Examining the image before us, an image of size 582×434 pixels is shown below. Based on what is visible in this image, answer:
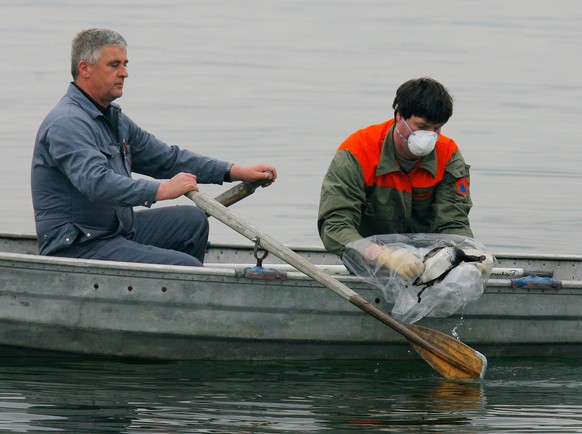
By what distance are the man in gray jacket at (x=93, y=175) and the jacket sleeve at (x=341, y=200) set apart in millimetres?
781

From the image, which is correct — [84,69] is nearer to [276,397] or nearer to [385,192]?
[385,192]

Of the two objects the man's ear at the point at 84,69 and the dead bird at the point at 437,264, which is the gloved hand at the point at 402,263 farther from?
the man's ear at the point at 84,69

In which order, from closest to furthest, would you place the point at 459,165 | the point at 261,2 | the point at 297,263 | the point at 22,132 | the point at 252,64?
the point at 297,263 < the point at 459,165 < the point at 22,132 < the point at 252,64 < the point at 261,2

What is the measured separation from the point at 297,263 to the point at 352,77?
632 inches

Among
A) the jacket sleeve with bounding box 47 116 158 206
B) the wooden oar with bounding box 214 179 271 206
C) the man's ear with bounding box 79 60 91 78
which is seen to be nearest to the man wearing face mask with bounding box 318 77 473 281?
the wooden oar with bounding box 214 179 271 206

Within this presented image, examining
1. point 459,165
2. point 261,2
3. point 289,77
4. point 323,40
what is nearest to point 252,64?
point 289,77

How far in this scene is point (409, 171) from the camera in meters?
8.52

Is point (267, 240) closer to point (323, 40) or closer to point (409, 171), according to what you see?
point (409, 171)

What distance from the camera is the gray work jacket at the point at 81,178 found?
7.87m

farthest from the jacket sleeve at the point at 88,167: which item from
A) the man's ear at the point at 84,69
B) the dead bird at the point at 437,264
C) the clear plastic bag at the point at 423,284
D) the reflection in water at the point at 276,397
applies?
the dead bird at the point at 437,264

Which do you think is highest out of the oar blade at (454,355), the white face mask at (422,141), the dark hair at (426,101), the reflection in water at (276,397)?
the dark hair at (426,101)

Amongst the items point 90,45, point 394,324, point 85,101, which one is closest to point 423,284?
point 394,324

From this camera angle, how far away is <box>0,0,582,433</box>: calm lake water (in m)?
7.58

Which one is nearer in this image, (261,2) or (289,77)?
(289,77)
